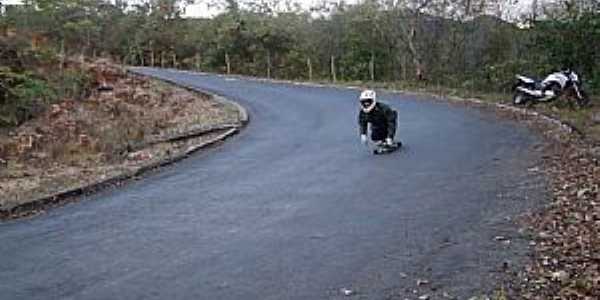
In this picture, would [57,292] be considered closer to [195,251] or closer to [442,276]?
[195,251]

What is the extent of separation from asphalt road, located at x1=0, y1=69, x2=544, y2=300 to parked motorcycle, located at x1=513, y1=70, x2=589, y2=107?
4567 mm

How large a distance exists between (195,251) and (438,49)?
24878 mm

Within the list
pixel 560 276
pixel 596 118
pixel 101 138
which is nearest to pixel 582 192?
pixel 560 276

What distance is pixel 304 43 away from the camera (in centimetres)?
4094

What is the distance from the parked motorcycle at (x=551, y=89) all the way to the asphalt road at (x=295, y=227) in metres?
4.57

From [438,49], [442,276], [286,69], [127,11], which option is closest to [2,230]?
[442,276]

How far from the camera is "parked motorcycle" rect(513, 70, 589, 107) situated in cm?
1875

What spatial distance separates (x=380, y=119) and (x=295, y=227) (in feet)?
16.9

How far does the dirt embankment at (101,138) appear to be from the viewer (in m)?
12.5

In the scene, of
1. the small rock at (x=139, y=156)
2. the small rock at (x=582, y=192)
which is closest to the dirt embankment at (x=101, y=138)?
the small rock at (x=139, y=156)

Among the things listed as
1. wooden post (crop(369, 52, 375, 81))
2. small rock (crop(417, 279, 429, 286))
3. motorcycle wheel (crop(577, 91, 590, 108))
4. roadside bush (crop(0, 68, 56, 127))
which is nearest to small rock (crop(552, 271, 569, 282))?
small rock (crop(417, 279, 429, 286))

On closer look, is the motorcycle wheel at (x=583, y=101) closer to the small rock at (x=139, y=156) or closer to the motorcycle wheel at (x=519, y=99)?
→ the motorcycle wheel at (x=519, y=99)

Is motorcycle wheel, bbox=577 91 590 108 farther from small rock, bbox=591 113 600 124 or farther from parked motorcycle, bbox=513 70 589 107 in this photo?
small rock, bbox=591 113 600 124

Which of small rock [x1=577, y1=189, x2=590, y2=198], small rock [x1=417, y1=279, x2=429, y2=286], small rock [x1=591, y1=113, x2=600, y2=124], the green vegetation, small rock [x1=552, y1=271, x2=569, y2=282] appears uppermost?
the green vegetation
